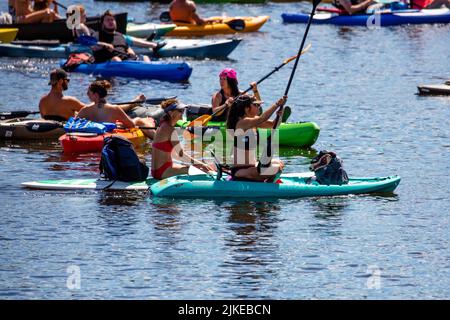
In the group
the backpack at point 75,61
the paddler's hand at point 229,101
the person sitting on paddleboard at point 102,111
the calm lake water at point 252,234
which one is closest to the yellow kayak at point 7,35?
the backpack at point 75,61

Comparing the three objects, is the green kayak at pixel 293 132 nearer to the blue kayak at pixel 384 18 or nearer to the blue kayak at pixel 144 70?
the blue kayak at pixel 144 70

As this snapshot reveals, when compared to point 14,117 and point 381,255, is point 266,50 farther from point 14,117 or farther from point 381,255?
point 381,255

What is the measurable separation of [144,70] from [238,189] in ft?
33.1

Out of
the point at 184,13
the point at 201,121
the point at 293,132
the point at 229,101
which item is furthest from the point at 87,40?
the point at 229,101

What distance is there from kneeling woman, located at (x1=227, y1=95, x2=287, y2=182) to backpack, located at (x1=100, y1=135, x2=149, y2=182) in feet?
3.74

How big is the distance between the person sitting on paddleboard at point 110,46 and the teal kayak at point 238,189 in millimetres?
A: 10064

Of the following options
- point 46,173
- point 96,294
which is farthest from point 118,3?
point 96,294

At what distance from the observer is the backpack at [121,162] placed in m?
15.7

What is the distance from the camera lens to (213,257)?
44.0ft

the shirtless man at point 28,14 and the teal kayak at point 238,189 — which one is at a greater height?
the shirtless man at point 28,14

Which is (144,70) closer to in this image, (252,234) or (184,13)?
(184,13)

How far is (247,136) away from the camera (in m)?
15.2

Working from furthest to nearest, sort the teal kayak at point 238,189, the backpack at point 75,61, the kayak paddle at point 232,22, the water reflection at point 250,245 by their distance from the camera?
the kayak paddle at point 232,22, the backpack at point 75,61, the teal kayak at point 238,189, the water reflection at point 250,245

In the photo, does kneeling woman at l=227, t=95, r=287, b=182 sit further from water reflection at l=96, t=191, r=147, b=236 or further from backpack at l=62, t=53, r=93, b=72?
backpack at l=62, t=53, r=93, b=72
